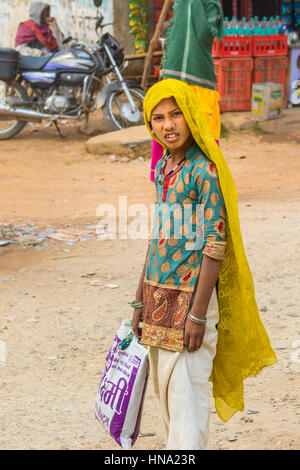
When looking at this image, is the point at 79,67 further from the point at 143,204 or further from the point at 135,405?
the point at 135,405

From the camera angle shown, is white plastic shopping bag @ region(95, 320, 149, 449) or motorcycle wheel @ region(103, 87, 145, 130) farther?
motorcycle wheel @ region(103, 87, 145, 130)

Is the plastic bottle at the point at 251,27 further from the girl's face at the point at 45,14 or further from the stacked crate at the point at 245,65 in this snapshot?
the girl's face at the point at 45,14

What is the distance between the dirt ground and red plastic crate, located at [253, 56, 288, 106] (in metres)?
1.87

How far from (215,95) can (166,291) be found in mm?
3703

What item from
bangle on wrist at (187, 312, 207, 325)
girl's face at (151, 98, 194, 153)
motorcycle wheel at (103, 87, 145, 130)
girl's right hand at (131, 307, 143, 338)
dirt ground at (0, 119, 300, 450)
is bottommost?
dirt ground at (0, 119, 300, 450)

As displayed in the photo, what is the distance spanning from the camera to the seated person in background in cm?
1086

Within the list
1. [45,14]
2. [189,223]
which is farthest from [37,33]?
[189,223]

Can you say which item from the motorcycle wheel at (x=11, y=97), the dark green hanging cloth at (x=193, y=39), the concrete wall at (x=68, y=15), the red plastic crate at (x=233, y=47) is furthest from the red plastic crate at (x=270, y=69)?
the dark green hanging cloth at (x=193, y=39)

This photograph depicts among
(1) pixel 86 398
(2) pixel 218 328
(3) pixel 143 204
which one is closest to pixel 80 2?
(3) pixel 143 204

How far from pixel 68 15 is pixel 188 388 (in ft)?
35.7

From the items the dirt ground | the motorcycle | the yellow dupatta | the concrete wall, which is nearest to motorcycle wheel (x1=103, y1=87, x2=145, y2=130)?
the motorcycle

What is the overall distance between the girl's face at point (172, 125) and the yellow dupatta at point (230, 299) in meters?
0.03

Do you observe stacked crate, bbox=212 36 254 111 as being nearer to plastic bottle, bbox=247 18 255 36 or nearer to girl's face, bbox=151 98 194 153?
plastic bottle, bbox=247 18 255 36

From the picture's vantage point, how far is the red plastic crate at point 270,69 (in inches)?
434
